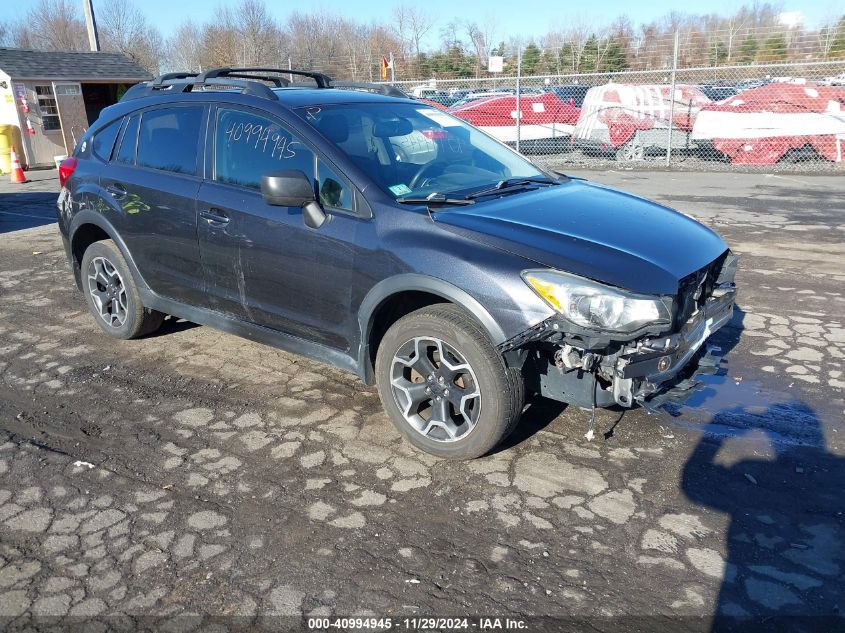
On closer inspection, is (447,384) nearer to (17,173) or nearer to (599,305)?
(599,305)

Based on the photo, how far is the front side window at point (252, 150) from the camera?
4.05 m

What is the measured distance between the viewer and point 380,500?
132 inches

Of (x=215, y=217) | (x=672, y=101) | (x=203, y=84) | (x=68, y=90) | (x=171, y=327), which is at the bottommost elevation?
(x=171, y=327)

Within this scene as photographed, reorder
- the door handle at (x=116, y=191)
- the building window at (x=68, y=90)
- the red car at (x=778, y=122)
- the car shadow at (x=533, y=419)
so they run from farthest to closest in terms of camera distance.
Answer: the building window at (x=68, y=90) → the red car at (x=778, y=122) → the door handle at (x=116, y=191) → the car shadow at (x=533, y=419)

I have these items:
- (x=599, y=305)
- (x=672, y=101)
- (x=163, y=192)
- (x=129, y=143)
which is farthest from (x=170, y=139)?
(x=672, y=101)

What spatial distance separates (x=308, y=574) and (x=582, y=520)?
1231mm

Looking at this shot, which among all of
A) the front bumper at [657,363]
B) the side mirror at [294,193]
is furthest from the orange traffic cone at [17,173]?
the front bumper at [657,363]

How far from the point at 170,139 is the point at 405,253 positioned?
220 cm

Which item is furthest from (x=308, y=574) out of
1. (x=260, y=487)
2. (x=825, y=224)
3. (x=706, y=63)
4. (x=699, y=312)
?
(x=706, y=63)

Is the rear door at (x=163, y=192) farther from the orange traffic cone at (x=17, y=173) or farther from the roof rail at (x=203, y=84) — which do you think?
the orange traffic cone at (x=17, y=173)

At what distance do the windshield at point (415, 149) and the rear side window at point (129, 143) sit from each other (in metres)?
1.64

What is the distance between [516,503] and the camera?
3307mm

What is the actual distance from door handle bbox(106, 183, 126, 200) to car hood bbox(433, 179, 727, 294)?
2580mm

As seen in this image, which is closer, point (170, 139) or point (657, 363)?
point (657, 363)
